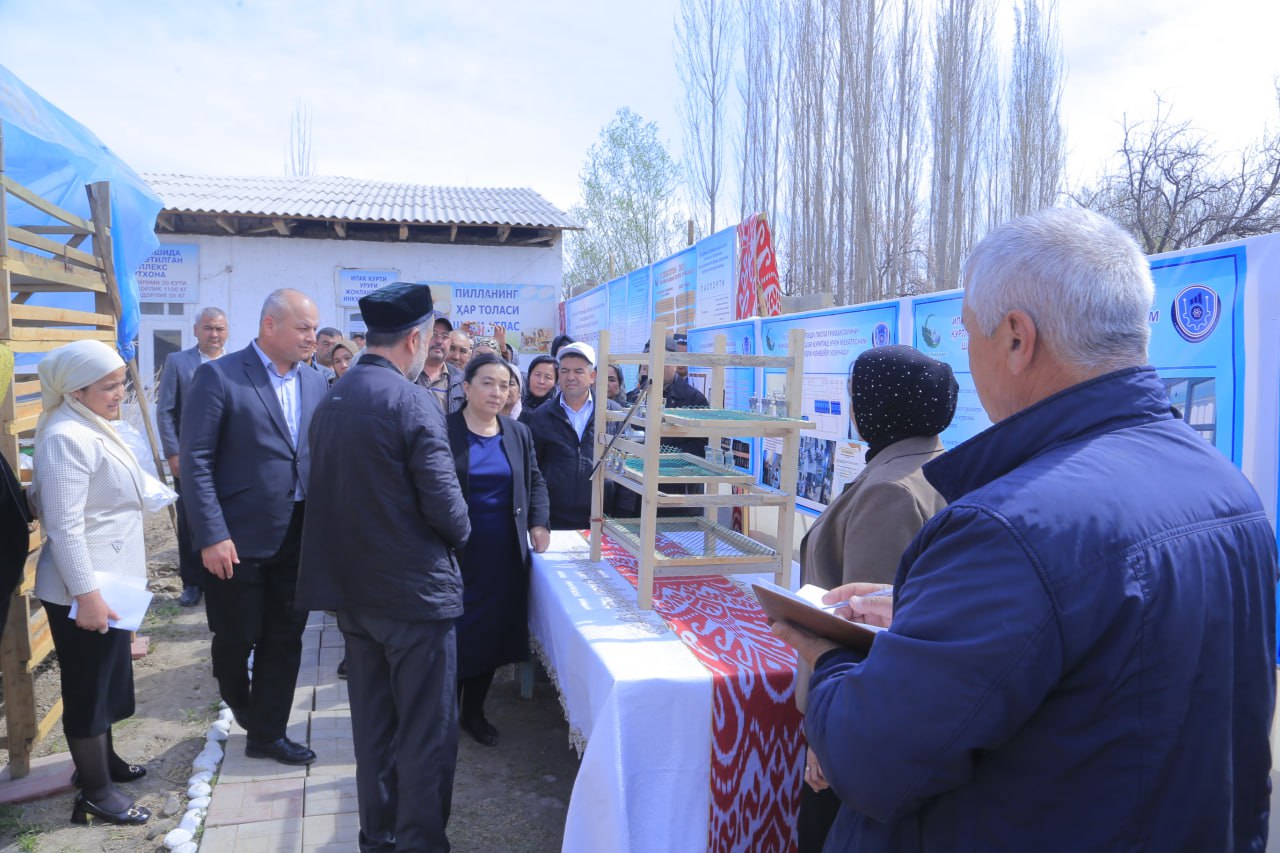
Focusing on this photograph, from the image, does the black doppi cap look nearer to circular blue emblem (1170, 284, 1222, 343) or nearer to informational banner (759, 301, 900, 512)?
informational banner (759, 301, 900, 512)

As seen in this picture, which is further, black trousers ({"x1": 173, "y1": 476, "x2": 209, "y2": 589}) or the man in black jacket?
black trousers ({"x1": 173, "y1": 476, "x2": 209, "y2": 589})

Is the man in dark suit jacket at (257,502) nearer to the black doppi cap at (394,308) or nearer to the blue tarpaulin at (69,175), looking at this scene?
the black doppi cap at (394,308)

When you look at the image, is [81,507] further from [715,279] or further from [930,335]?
[715,279]

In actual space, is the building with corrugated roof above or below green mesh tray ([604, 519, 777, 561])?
above

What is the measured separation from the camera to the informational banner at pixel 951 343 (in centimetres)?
321

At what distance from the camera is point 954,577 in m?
0.94

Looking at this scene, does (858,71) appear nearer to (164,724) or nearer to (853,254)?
(853,254)

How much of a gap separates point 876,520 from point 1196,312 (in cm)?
128

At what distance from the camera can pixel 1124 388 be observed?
1022 millimetres

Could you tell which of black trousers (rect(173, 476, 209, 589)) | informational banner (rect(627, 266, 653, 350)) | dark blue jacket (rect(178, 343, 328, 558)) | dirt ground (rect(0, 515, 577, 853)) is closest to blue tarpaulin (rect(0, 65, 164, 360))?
black trousers (rect(173, 476, 209, 589))

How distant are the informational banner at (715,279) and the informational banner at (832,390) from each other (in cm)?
183

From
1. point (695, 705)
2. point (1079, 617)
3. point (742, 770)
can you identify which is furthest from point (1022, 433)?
point (742, 770)

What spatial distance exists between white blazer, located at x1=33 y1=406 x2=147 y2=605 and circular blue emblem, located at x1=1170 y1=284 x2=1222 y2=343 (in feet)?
11.2

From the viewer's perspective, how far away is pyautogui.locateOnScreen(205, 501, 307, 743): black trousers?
3.33 metres
